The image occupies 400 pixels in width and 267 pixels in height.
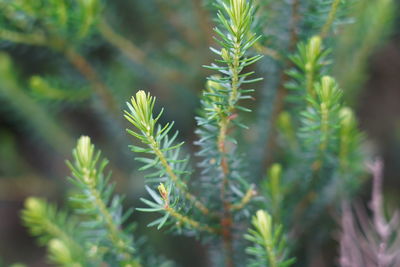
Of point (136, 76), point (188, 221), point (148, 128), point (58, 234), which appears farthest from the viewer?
point (136, 76)

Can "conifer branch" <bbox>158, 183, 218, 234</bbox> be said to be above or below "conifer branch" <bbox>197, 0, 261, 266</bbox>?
below

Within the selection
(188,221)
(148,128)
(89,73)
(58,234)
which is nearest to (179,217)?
(188,221)

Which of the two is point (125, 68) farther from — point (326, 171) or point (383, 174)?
point (383, 174)

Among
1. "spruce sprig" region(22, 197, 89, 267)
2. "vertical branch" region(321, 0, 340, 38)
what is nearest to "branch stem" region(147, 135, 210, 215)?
"spruce sprig" region(22, 197, 89, 267)

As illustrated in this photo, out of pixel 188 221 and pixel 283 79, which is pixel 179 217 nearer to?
pixel 188 221

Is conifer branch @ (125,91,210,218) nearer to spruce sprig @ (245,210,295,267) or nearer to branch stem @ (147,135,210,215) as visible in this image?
branch stem @ (147,135,210,215)

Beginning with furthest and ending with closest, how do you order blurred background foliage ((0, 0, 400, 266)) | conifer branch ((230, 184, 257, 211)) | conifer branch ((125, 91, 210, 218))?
blurred background foliage ((0, 0, 400, 266)) < conifer branch ((230, 184, 257, 211)) < conifer branch ((125, 91, 210, 218))

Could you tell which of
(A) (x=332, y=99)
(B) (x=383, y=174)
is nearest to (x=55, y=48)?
(A) (x=332, y=99)

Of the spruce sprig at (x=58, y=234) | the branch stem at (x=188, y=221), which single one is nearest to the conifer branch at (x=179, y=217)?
the branch stem at (x=188, y=221)
